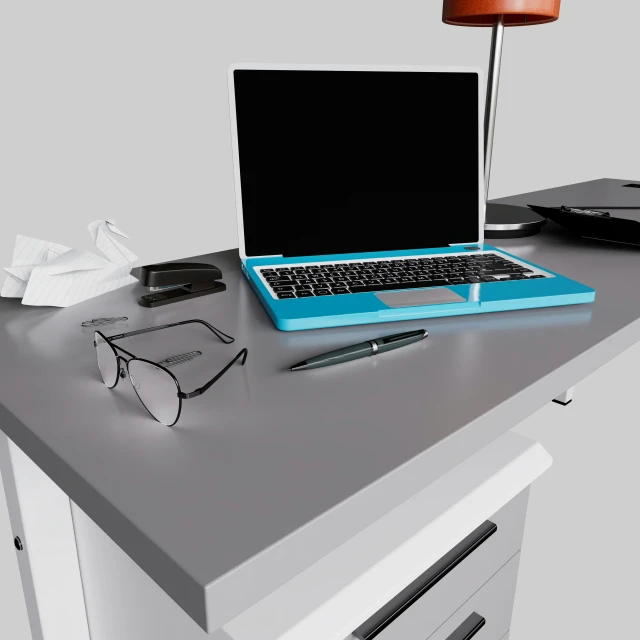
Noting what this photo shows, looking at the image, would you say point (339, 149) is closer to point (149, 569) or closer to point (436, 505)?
point (436, 505)

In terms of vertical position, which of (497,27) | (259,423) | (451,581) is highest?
(497,27)

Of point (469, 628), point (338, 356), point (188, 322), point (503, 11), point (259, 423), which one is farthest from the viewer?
point (503, 11)

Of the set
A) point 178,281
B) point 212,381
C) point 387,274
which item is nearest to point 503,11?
point 387,274

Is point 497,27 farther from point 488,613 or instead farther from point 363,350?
point 488,613

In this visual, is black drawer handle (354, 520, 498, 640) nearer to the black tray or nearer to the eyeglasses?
the eyeglasses

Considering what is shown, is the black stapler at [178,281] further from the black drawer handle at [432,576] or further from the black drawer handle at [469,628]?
the black drawer handle at [469,628]

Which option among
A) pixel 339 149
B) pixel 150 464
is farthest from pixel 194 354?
pixel 339 149

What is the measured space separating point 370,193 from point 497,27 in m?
0.65

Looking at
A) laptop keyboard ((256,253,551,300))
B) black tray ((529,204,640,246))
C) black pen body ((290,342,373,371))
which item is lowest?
black pen body ((290,342,373,371))

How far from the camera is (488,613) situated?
1.15 m

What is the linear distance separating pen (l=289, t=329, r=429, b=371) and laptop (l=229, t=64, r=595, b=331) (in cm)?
10

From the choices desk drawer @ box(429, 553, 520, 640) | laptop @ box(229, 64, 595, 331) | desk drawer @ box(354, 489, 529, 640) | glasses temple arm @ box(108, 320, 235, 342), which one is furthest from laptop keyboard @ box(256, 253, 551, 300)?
desk drawer @ box(429, 553, 520, 640)

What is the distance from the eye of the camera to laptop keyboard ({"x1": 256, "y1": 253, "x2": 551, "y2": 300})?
1090 millimetres

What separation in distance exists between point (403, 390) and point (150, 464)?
0.35 metres
